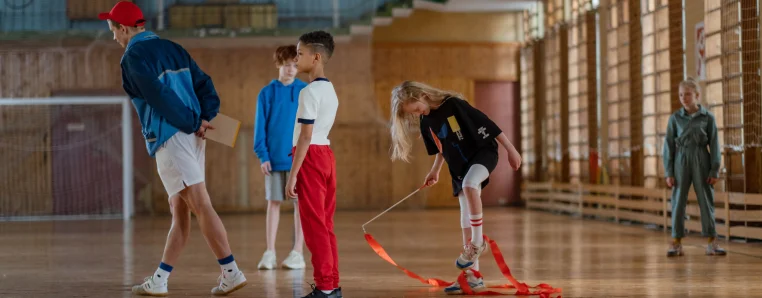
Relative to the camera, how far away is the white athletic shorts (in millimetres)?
5570

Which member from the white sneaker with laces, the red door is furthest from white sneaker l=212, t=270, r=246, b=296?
the red door

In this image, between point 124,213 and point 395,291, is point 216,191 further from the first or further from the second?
point 395,291

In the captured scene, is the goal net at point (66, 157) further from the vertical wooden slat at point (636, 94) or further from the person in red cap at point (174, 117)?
the person in red cap at point (174, 117)

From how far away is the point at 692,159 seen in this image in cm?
864

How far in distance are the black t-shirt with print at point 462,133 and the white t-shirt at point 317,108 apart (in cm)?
89

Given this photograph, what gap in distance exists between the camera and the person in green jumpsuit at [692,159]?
8531 millimetres

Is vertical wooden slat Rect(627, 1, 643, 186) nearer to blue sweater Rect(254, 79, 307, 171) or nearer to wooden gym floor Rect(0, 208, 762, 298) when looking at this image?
wooden gym floor Rect(0, 208, 762, 298)

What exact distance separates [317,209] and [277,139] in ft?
7.88

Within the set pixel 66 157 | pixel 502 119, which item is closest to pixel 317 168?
pixel 66 157

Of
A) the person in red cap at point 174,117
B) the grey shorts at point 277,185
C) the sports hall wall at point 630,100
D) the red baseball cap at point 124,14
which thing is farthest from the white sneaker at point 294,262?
the sports hall wall at point 630,100

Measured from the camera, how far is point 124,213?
17.8 metres

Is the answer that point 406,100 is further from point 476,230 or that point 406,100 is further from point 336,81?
point 336,81

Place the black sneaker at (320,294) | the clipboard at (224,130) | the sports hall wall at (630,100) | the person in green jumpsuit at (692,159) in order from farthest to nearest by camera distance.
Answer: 1. the sports hall wall at (630,100)
2. the person in green jumpsuit at (692,159)
3. the clipboard at (224,130)
4. the black sneaker at (320,294)

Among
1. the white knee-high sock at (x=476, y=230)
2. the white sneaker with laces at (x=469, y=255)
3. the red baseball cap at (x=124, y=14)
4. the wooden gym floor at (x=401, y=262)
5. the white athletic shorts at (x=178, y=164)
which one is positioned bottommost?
the wooden gym floor at (x=401, y=262)
